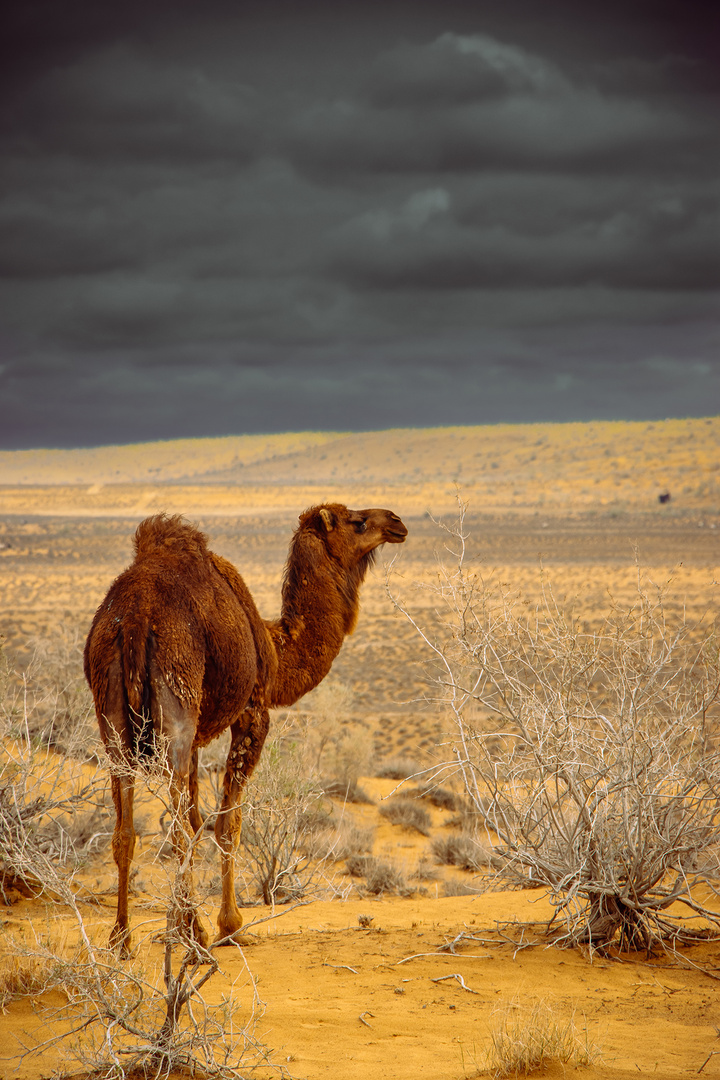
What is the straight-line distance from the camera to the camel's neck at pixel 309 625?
22.1 ft

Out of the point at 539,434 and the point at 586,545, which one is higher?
the point at 539,434

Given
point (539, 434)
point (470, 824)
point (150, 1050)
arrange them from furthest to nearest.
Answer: point (539, 434)
point (470, 824)
point (150, 1050)

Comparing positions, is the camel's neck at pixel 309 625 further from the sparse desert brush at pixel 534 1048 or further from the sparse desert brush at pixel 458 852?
the sparse desert brush at pixel 458 852

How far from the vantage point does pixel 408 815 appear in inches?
445

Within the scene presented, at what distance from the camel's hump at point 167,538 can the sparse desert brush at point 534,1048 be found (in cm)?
335

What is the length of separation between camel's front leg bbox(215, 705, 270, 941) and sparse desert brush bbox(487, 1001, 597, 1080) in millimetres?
2320

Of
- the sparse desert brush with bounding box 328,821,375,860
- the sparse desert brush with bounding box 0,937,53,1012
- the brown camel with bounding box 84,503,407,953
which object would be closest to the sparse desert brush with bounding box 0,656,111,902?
the sparse desert brush with bounding box 0,937,53,1012

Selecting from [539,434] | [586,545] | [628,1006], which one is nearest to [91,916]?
[628,1006]

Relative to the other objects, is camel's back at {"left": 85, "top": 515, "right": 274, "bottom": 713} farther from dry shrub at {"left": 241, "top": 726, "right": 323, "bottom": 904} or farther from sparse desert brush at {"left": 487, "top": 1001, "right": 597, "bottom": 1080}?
sparse desert brush at {"left": 487, "top": 1001, "right": 597, "bottom": 1080}

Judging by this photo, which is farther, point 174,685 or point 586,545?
point 586,545

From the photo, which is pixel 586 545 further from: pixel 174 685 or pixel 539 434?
pixel 539 434

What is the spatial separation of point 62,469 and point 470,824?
644ft

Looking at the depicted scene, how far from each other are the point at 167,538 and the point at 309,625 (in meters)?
1.42

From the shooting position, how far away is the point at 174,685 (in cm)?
527
